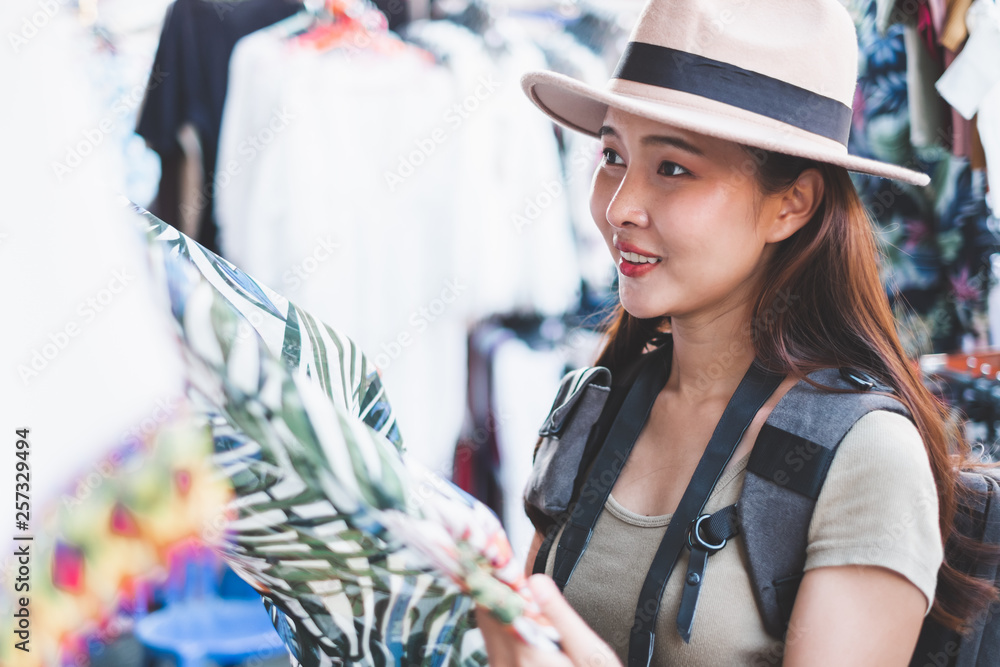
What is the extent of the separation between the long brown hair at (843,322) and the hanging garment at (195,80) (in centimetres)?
173

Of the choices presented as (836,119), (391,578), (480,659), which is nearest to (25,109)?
(391,578)

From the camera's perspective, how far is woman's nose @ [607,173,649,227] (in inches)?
43.8

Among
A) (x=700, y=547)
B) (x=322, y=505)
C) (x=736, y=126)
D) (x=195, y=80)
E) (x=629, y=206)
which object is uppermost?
(x=195, y=80)

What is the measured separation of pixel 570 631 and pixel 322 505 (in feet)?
0.99

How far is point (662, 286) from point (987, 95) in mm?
1298

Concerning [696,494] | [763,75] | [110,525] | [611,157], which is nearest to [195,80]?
[611,157]

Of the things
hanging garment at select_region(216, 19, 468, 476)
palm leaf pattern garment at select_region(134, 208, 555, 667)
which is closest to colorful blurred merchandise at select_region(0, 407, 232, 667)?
palm leaf pattern garment at select_region(134, 208, 555, 667)

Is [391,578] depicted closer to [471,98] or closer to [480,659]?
[480,659]

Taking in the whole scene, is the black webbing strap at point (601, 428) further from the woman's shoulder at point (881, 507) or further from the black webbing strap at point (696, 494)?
the woman's shoulder at point (881, 507)

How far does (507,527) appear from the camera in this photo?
2.73 metres

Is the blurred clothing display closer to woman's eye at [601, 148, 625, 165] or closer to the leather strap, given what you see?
woman's eye at [601, 148, 625, 165]

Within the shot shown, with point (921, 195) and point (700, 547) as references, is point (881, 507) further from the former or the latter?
point (921, 195)

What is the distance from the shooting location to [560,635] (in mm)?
828

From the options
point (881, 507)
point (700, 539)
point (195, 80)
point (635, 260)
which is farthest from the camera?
point (195, 80)
